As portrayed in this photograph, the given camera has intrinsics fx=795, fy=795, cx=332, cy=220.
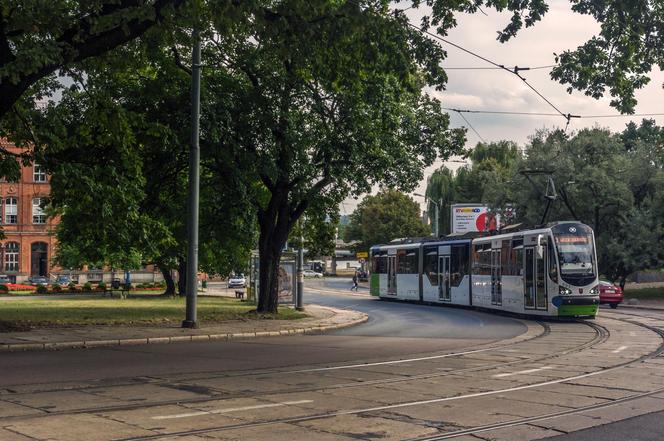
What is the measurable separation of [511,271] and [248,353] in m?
14.7

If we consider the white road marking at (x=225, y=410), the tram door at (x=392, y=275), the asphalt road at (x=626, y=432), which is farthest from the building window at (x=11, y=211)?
the asphalt road at (x=626, y=432)

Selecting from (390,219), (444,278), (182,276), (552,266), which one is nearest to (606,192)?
(444,278)

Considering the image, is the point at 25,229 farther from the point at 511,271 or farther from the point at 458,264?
the point at 511,271

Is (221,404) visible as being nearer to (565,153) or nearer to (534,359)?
(534,359)

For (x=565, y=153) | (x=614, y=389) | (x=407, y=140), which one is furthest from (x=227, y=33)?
(x=565, y=153)

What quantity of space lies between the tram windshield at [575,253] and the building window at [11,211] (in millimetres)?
72070

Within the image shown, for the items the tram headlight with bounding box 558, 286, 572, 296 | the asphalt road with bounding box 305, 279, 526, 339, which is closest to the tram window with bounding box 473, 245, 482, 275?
the asphalt road with bounding box 305, 279, 526, 339

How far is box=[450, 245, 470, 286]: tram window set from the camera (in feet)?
112

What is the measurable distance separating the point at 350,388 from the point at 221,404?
2.21 m

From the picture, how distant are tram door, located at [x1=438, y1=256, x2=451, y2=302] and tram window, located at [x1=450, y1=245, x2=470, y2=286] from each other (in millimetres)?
403

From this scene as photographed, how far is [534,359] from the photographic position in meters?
15.4

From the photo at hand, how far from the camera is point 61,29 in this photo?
1579cm

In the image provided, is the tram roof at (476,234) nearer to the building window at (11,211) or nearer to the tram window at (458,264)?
the tram window at (458,264)

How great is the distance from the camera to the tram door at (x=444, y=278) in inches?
1425
